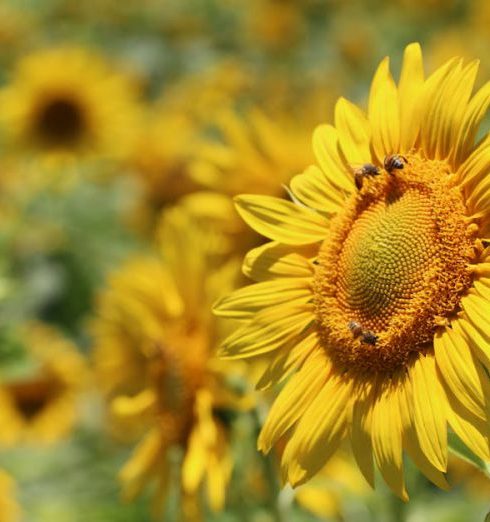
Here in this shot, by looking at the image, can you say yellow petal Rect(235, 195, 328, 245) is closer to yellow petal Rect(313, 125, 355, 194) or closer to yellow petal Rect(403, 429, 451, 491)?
yellow petal Rect(313, 125, 355, 194)

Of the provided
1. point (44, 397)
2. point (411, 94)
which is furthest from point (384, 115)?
point (44, 397)

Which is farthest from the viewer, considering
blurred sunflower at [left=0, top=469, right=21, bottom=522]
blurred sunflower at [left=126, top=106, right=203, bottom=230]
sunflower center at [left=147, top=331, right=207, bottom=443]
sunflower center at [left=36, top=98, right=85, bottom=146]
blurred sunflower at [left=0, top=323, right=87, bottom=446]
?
sunflower center at [left=36, top=98, right=85, bottom=146]

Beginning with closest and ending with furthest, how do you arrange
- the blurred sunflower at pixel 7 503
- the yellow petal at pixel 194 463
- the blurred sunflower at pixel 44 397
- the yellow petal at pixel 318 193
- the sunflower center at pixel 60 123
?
the yellow petal at pixel 318 193
the yellow petal at pixel 194 463
the blurred sunflower at pixel 7 503
the blurred sunflower at pixel 44 397
the sunflower center at pixel 60 123

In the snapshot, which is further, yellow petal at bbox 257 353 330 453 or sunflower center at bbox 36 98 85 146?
sunflower center at bbox 36 98 85 146

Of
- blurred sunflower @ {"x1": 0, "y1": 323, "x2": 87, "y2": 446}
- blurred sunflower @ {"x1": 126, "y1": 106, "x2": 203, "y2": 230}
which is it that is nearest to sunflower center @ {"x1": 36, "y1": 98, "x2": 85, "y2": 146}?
blurred sunflower @ {"x1": 126, "y1": 106, "x2": 203, "y2": 230}

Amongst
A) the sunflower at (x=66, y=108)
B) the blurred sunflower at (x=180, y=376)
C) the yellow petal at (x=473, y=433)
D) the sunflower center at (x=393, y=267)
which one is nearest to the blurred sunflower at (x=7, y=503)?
the blurred sunflower at (x=180, y=376)

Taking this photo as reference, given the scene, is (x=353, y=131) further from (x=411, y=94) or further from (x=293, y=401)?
(x=293, y=401)

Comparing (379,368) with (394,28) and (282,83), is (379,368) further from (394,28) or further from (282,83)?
(394,28)

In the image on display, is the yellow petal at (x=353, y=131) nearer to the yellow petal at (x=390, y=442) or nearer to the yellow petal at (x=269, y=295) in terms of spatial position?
the yellow petal at (x=269, y=295)
